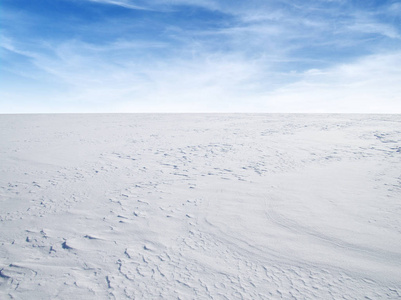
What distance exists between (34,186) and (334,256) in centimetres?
488

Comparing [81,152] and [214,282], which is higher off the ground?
[81,152]

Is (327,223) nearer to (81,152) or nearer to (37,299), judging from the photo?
(37,299)

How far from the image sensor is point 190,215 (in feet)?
10.3

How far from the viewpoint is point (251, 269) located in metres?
2.08

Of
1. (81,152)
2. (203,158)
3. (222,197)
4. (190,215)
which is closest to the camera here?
(190,215)

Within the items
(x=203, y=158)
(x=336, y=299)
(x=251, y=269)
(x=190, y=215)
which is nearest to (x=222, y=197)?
(x=190, y=215)

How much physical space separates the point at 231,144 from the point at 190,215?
206 inches

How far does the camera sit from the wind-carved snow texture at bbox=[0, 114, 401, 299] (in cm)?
189

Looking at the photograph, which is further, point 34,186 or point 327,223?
point 34,186

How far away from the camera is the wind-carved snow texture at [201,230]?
1886mm

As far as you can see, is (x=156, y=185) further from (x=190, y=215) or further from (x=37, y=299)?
(x=37, y=299)

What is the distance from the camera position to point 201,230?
2.74 m

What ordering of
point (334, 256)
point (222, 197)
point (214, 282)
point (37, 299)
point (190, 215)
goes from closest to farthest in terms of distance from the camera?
1. point (37, 299)
2. point (214, 282)
3. point (334, 256)
4. point (190, 215)
5. point (222, 197)

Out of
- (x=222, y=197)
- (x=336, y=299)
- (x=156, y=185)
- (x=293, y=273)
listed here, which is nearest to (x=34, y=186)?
(x=156, y=185)
